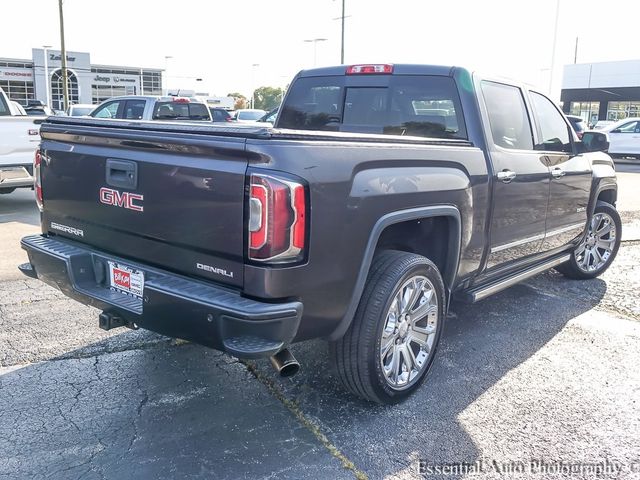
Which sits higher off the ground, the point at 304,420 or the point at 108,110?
the point at 108,110

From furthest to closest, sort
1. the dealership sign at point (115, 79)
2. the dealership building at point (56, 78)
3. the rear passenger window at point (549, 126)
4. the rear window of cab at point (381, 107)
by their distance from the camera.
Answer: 1. the dealership sign at point (115, 79)
2. the dealership building at point (56, 78)
3. the rear passenger window at point (549, 126)
4. the rear window of cab at point (381, 107)

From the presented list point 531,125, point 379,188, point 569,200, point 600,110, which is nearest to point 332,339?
point 379,188

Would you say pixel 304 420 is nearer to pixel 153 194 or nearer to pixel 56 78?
pixel 153 194

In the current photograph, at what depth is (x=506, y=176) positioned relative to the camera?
4219 millimetres

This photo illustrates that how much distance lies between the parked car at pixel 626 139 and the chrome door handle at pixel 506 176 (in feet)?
67.1

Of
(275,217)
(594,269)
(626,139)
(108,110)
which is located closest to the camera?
(275,217)

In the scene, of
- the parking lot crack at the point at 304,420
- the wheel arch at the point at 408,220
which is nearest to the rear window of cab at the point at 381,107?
the wheel arch at the point at 408,220

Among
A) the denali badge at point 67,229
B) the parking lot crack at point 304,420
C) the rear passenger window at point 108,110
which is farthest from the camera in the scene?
the rear passenger window at point 108,110

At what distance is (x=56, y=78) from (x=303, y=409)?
62.8m

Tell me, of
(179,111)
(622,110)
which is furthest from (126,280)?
(622,110)

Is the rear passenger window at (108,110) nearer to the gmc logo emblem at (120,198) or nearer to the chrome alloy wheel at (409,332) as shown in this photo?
the gmc logo emblem at (120,198)

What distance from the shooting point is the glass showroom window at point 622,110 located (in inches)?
1874

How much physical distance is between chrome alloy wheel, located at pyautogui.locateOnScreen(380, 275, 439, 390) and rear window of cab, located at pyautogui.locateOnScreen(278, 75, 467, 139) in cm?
125

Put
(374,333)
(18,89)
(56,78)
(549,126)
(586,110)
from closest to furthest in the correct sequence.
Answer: (374,333) < (549,126) < (586,110) < (18,89) < (56,78)
